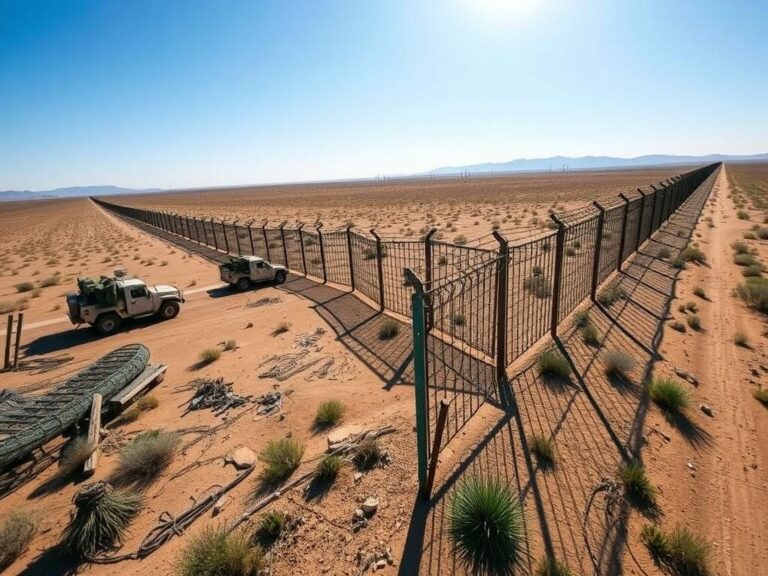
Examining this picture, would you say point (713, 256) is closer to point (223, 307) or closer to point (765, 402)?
point (765, 402)

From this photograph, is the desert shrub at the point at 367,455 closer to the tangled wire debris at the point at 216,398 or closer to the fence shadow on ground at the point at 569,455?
the fence shadow on ground at the point at 569,455

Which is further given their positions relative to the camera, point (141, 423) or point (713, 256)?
point (713, 256)

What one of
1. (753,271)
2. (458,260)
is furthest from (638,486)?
(753,271)

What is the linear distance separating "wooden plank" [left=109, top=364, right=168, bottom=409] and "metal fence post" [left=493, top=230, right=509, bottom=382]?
643 centimetres

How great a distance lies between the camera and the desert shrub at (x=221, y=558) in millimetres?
3627

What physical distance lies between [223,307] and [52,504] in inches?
344

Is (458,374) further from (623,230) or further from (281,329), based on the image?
(623,230)

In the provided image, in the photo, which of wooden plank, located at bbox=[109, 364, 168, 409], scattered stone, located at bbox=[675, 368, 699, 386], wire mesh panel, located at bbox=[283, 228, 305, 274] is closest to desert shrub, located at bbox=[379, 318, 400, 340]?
wooden plank, located at bbox=[109, 364, 168, 409]

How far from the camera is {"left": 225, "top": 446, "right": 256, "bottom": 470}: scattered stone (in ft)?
17.1

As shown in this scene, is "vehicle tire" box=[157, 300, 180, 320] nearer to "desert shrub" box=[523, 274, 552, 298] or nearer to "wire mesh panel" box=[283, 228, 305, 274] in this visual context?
"wire mesh panel" box=[283, 228, 305, 274]

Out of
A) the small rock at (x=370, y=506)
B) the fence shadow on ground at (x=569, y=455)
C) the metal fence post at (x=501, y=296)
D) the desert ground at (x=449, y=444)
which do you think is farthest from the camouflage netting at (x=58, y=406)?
the metal fence post at (x=501, y=296)

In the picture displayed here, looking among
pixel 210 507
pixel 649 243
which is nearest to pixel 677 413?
pixel 210 507

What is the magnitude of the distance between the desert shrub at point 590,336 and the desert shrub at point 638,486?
3.57 m

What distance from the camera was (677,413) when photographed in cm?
548
